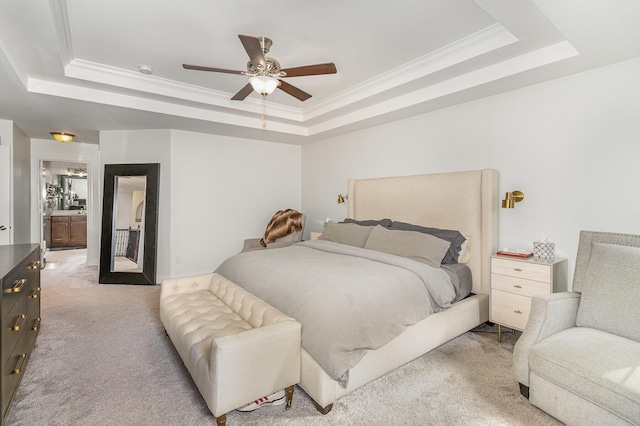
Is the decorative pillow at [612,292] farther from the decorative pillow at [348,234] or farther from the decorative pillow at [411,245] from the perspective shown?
the decorative pillow at [348,234]

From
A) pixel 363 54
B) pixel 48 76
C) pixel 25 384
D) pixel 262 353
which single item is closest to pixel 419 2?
pixel 363 54

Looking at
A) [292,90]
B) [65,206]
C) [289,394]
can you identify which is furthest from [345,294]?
[65,206]

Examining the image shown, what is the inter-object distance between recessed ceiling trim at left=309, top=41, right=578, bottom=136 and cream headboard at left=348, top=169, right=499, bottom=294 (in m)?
0.88

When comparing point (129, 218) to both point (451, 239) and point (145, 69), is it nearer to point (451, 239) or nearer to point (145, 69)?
point (145, 69)

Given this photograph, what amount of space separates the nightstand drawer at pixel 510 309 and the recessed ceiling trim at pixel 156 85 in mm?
3681

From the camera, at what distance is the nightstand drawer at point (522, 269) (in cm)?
266

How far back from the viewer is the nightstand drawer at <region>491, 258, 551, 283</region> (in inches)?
105

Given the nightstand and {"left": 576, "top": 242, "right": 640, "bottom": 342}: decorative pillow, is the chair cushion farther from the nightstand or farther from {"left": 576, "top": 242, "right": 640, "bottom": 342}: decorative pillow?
the nightstand

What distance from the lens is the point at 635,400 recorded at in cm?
144

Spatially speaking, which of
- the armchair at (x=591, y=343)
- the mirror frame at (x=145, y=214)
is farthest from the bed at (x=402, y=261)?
the mirror frame at (x=145, y=214)

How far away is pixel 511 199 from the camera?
3.11m

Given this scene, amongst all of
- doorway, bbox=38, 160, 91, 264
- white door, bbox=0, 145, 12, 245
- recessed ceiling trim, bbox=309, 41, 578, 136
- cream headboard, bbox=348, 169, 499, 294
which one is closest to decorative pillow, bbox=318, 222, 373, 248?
cream headboard, bbox=348, 169, 499, 294

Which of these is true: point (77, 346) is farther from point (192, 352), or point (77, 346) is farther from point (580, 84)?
point (580, 84)

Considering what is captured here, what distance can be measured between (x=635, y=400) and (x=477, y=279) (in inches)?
73.9
